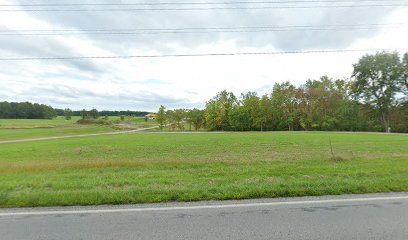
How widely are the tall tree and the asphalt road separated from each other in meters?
51.7

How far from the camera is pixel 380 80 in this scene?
48438 mm

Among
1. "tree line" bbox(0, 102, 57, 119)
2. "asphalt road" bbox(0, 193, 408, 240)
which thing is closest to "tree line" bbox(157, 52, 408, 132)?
"asphalt road" bbox(0, 193, 408, 240)

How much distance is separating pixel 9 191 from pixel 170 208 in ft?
14.2

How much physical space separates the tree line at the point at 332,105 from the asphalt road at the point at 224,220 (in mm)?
52061

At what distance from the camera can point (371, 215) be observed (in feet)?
14.1

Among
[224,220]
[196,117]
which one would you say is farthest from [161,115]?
[224,220]

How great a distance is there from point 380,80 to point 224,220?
57.0 m

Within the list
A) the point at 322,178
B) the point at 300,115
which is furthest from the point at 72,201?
the point at 300,115

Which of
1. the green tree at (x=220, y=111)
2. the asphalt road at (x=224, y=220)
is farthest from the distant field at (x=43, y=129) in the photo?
the asphalt road at (x=224, y=220)

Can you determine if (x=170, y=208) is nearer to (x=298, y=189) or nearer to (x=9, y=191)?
(x=298, y=189)

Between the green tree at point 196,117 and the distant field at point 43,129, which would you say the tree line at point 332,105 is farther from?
the distant field at point 43,129

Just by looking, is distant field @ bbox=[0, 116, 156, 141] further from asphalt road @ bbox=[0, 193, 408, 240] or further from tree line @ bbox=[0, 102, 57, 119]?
tree line @ bbox=[0, 102, 57, 119]

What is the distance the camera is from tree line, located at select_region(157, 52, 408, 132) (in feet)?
155

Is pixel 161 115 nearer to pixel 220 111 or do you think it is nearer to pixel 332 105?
pixel 220 111
